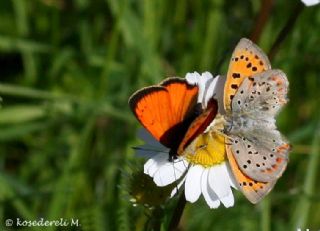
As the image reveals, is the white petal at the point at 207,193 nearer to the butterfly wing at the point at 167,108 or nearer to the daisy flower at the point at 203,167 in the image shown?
the daisy flower at the point at 203,167

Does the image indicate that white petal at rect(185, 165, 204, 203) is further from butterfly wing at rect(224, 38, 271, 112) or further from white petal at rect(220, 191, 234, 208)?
butterfly wing at rect(224, 38, 271, 112)

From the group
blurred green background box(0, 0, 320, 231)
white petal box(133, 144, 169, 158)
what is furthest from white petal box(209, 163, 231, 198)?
blurred green background box(0, 0, 320, 231)

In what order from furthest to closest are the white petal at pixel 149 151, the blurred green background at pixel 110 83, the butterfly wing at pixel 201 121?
1. the blurred green background at pixel 110 83
2. the white petal at pixel 149 151
3. the butterfly wing at pixel 201 121

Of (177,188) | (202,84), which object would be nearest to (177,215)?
(177,188)

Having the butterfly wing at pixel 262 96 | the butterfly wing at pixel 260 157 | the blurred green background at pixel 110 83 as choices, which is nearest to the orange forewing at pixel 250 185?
the butterfly wing at pixel 260 157

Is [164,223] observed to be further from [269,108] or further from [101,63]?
[101,63]

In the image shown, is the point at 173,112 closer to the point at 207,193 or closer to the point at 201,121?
the point at 201,121
